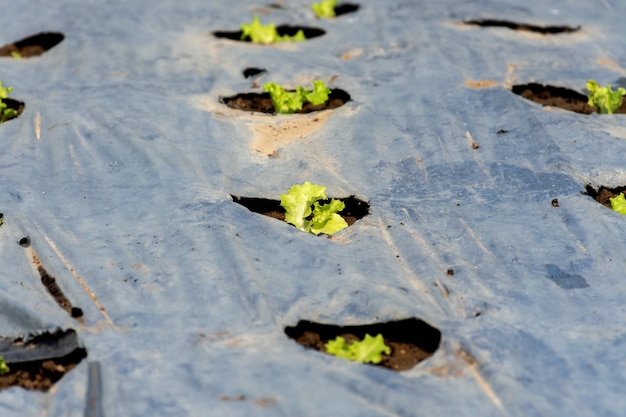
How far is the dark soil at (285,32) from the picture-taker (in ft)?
24.4

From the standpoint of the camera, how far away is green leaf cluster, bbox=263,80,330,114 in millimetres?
5953

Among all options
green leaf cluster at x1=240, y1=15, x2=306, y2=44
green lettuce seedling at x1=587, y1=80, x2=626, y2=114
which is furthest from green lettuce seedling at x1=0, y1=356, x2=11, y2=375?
green lettuce seedling at x1=587, y1=80, x2=626, y2=114

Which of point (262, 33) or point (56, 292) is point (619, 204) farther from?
point (262, 33)

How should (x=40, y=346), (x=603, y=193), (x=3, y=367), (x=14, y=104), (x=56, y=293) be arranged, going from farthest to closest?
(x=14, y=104)
(x=603, y=193)
(x=56, y=293)
(x=40, y=346)
(x=3, y=367)

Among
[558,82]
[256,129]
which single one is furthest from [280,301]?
[558,82]

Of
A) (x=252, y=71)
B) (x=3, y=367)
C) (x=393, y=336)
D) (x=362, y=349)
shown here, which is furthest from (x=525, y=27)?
(x=3, y=367)

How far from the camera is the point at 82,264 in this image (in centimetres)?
445

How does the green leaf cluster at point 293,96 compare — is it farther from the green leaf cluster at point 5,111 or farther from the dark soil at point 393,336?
the dark soil at point 393,336

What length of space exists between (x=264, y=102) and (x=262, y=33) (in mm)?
1203

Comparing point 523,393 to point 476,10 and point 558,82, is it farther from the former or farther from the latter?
point 476,10

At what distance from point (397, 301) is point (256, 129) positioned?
79.4 inches

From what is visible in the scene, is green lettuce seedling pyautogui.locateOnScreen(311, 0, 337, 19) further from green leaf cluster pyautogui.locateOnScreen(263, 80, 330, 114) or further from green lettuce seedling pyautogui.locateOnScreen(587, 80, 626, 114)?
green lettuce seedling pyautogui.locateOnScreen(587, 80, 626, 114)

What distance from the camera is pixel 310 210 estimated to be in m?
4.89

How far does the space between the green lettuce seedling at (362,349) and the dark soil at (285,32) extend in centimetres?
413
